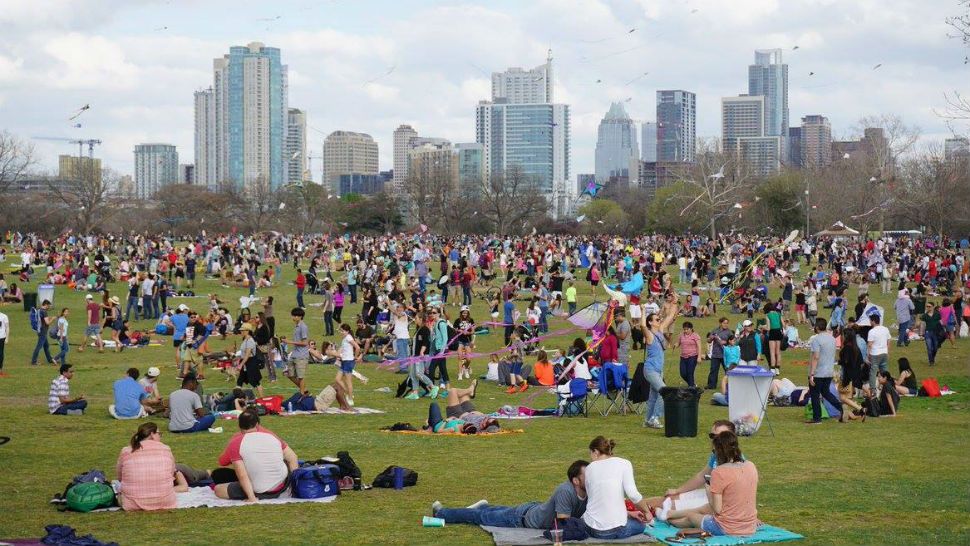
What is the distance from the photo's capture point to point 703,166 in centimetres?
9175

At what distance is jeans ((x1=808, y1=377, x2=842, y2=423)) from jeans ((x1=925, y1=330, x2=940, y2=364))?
967 cm

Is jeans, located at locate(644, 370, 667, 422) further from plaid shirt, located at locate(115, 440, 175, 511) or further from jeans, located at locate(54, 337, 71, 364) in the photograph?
jeans, located at locate(54, 337, 71, 364)

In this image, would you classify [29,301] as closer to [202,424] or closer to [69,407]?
[69,407]

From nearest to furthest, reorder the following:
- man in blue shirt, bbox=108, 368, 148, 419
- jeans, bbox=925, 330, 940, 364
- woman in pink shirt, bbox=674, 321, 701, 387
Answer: man in blue shirt, bbox=108, 368, 148, 419 → woman in pink shirt, bbox=674, 321, 701, 387 → jeans, bbox=925, 330, 940, 364

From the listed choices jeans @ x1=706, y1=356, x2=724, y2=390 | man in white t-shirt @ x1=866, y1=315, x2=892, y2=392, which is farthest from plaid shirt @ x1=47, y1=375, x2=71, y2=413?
man in white t-shirt @ x1=866, y1=315, x2=892, y2=392

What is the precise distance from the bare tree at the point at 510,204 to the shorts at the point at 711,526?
101041 mm

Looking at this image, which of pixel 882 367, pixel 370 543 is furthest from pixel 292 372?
pixel 370 543

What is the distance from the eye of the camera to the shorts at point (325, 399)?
1848 centimetres

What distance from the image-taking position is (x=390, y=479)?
12.0m

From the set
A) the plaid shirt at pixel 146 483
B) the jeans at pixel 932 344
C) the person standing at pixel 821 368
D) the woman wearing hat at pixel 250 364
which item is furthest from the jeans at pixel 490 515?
the jeans at pixel 932 344

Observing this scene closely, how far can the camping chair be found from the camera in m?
17.7

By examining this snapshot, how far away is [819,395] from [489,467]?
575 centimetres

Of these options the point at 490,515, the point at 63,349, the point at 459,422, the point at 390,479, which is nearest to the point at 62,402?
the point at 459,422

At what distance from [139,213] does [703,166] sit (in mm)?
60325
